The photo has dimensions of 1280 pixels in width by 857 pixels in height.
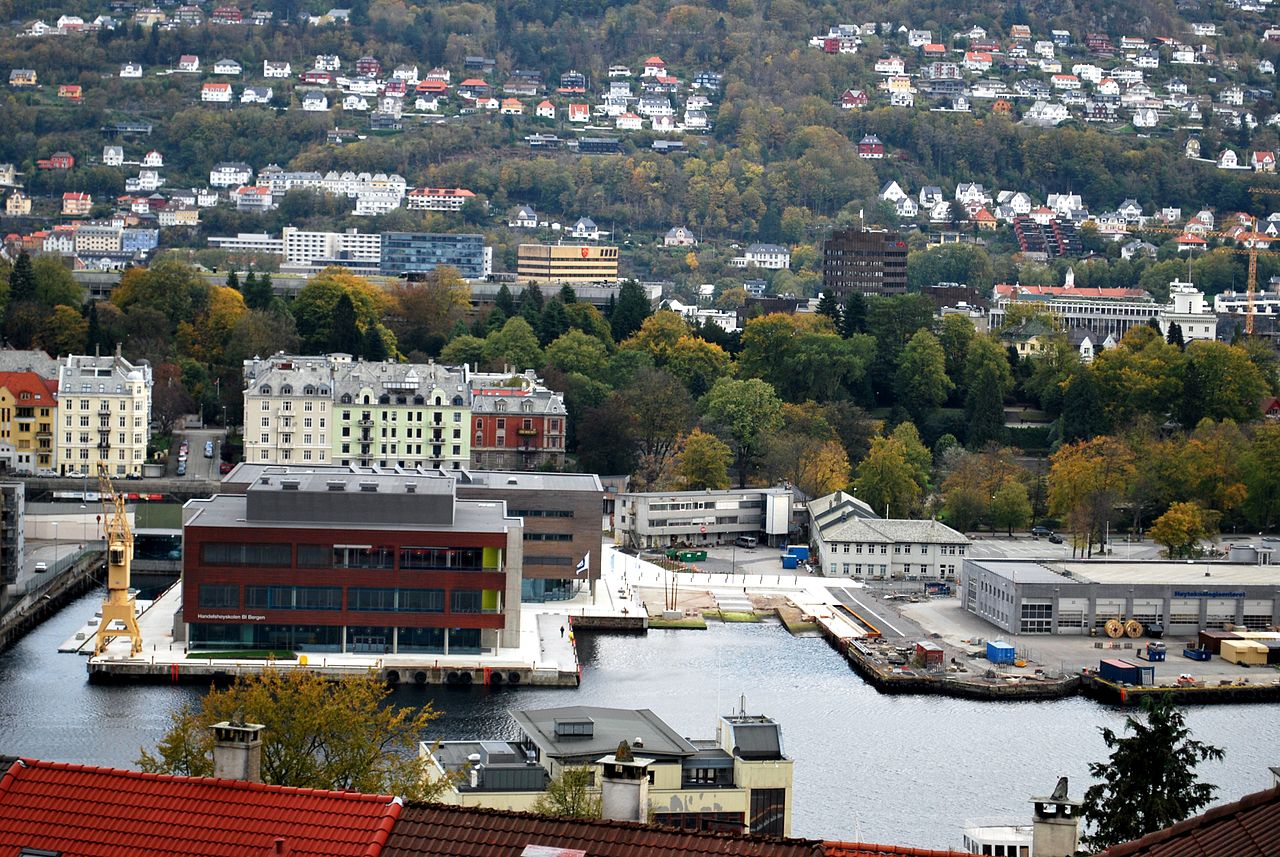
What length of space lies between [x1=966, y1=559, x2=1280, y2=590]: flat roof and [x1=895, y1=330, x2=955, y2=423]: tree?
61.7 ft

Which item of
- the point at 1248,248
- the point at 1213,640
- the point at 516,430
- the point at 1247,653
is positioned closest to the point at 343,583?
the point at 1213,640

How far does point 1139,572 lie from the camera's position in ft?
120

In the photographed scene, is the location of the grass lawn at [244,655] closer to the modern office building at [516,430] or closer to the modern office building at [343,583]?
the modern office building at [343,583]

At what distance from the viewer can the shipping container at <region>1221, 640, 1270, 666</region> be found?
1318 inches

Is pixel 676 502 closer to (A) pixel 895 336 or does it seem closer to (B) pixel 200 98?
(A) pixel 895 336

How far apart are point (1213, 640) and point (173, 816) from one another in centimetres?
2693

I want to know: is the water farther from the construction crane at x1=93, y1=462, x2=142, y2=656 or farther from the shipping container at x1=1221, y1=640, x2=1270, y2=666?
the shipping container at x1=1221, y1=640, x2=1270, y2=666

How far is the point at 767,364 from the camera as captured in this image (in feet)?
192

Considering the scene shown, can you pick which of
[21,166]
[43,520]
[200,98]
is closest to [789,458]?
[43,520]

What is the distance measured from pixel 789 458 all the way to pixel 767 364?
1080 cm

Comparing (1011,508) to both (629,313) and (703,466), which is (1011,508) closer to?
(703,466)

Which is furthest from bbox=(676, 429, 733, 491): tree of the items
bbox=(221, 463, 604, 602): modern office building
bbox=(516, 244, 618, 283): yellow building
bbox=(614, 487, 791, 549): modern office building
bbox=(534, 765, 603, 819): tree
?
bbox=(516, 244, 618, 283): yellow building

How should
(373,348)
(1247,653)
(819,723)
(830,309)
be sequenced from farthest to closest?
(830,309), (373,348), (1247,653), (819,723)

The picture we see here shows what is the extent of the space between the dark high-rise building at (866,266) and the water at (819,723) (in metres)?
44.2
